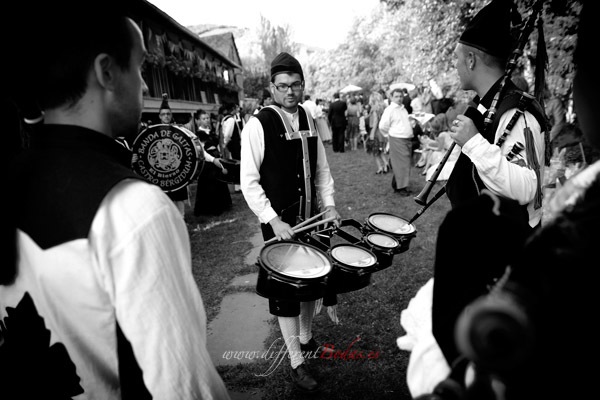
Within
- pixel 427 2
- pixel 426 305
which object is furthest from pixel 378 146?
pixel 426 305

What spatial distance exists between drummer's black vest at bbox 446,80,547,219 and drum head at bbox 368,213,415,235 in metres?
0.49

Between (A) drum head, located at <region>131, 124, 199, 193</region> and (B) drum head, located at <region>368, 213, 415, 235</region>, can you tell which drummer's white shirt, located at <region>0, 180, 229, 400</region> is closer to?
(B) drum head, located at <region>368, 213, 415, 235</region>

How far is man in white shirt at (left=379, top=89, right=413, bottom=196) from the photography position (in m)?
8.02

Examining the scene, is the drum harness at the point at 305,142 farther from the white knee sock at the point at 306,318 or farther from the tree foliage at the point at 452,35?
the tree foliage at the point at 452,35

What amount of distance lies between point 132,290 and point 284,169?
1974mm

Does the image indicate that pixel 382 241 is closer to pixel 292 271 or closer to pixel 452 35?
pixel 292 271

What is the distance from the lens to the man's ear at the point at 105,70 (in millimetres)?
974

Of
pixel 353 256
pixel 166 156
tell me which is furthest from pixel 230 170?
pixel 353 256

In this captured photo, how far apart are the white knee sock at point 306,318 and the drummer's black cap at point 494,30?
2109 millimetres

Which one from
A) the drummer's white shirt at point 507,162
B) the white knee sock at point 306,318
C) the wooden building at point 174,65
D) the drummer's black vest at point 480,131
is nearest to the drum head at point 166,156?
the wooden building at point 174,65

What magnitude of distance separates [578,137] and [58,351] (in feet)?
17.2

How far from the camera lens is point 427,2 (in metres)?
9.09

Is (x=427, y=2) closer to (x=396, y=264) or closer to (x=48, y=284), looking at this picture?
(x=396, y=264)

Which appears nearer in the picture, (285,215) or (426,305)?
(426,305)
